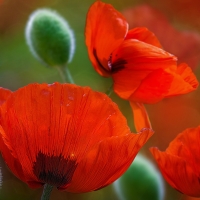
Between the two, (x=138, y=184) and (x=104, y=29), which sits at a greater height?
(x=104, y=29)

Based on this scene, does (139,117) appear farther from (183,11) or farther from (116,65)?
(183,11)

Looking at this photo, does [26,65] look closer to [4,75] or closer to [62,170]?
[4,75]

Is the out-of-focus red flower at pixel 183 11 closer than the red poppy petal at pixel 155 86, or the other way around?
the red poppy petal at pixel 155 86

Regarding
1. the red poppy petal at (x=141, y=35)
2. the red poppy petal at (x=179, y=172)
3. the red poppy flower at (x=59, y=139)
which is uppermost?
the red poppy petal at (x=141, y=35)

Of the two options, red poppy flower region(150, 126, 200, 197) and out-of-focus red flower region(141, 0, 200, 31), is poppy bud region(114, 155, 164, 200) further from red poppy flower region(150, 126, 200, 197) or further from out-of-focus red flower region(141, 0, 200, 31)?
out-of-focus red flower region(141, 0, 200, 31)

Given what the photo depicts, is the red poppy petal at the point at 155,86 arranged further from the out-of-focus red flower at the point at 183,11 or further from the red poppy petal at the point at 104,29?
the out-of-focus red flower at the point at 183,11

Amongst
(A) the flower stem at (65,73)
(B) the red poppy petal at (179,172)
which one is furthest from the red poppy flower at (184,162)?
(A) the flower stem at (65,73)

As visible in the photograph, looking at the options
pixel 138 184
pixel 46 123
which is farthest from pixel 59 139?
pixel 138 184
